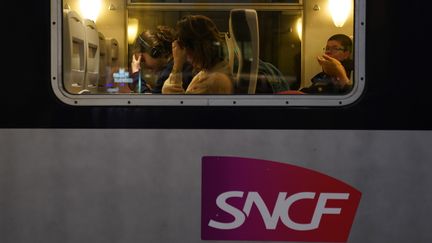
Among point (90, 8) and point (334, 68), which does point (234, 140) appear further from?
point (90, 8)

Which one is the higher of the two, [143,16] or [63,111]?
[143,16]

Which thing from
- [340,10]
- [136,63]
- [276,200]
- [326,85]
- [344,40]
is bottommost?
[276,200]

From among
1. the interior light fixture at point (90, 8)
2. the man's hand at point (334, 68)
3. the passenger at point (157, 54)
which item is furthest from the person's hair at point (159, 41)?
the man's hand at point (334, 68)

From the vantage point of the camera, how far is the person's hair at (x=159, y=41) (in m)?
3.24

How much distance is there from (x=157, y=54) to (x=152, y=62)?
0.05 meters

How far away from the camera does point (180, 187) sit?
10.1ft

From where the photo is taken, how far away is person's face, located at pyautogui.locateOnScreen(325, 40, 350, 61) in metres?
3.12

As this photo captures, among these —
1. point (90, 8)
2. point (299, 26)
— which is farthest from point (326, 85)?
point (90, 8)

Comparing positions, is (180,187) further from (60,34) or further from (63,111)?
(60,34)

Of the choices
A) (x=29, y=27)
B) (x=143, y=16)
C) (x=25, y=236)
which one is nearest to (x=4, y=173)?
(x=25, y=236)

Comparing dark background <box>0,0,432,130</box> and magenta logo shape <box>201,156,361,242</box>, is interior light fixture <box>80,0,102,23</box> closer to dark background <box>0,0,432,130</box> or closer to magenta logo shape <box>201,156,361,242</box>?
dark background <box>0,0,432,130</box>

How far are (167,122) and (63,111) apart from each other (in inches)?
19.2

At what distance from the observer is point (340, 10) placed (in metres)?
3.13

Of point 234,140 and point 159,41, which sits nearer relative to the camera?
point 234,140
